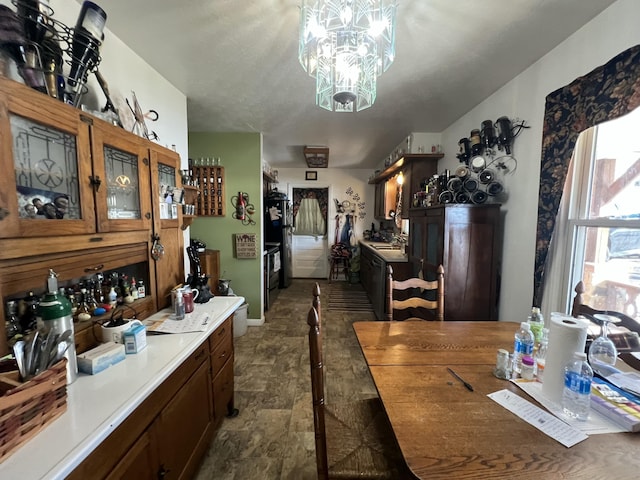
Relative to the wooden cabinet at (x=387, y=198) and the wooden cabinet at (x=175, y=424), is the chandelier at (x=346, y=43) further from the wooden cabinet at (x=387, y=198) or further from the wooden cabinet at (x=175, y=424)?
the wooden cabinet at (x=387, y=198)

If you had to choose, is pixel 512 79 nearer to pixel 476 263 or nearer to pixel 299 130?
pixel 476 263

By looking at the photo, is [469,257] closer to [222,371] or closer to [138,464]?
[222,371]

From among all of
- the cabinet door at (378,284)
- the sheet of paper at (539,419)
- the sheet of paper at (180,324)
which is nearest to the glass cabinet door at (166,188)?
the sheet of paper at (180,324)

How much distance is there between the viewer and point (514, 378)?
1.06 metres

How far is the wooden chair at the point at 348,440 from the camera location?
0.92 meters

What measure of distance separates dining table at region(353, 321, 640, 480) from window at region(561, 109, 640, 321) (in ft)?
2.97

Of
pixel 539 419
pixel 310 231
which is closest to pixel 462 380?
pixel 539 419

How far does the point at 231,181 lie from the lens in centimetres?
334

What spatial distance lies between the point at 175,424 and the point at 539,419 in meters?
1.41

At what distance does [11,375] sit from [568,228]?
2.80 meters

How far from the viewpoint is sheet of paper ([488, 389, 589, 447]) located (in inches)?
30.0

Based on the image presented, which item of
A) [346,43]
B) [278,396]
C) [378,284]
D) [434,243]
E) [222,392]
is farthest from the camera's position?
[378,284]

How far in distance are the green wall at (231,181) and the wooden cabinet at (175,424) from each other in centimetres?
173

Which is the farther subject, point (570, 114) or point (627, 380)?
point (570, 114)
